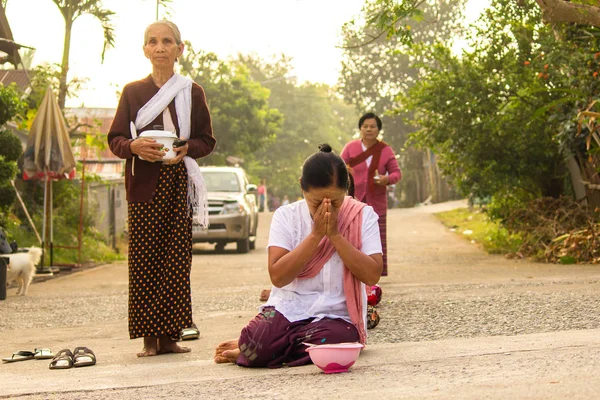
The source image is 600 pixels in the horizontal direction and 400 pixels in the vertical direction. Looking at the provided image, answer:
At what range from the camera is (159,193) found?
6664 millimetres

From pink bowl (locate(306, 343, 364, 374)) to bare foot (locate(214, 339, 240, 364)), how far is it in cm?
80

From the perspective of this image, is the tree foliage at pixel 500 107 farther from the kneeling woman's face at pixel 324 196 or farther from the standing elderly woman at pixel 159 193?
the kneeling woman's face at pixel 324 196

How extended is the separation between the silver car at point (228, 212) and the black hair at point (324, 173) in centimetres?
1610

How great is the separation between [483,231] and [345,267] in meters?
20.1

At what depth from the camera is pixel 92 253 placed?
1989 cm

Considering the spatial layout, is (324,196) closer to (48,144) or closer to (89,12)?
(48,144)

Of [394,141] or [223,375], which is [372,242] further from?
[394,141]

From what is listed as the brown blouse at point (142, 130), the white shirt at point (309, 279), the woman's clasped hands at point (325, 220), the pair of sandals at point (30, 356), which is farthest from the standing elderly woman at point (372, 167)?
the woman's clasped hands at point (325, 220)

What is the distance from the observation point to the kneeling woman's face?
17.9ft

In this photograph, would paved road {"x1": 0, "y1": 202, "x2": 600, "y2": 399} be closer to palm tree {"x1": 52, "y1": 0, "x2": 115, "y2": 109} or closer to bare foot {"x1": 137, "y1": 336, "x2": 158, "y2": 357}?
bare foot {"x1": 137, "y1": 336, "x2": 158, "y2": 357}

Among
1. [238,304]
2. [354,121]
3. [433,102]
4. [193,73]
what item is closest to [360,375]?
[238,304]

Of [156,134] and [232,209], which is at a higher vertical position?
[156,134]

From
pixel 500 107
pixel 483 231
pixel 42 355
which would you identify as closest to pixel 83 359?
pixel 42 355

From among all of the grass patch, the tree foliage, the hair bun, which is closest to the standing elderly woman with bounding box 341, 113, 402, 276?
the hair bun
